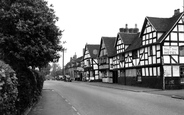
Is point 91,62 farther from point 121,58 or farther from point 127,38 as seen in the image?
point 127,38

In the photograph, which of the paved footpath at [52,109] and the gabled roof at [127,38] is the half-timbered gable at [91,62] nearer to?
the gabled roof at [127,38]

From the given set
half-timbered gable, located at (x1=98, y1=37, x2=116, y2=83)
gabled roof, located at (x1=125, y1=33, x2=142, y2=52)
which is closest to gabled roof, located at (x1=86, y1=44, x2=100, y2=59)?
half-timbered gable, located at (x1=98, y1=37, x2=116, y2=83)

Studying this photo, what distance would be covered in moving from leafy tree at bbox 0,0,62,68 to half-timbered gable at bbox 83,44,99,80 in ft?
137

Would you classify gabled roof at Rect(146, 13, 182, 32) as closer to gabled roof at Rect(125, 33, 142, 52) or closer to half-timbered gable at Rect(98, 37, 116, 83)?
gabled roof at Rect(125, 33, 142, 52)

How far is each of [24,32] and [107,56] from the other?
33.9 meters

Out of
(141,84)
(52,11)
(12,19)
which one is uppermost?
(52,11)

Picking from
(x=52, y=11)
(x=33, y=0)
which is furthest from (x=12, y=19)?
(x=52, y=11)

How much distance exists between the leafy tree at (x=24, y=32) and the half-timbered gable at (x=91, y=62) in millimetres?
41836

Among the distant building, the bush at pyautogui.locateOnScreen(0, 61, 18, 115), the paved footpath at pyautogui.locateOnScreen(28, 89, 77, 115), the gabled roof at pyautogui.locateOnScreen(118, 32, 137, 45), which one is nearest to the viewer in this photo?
the bush at pyautogui.locateOnScreen(0, 61, 18, 115)

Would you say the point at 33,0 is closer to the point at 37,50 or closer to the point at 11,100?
the point at 37,50

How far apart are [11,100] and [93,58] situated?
49348 millimetres

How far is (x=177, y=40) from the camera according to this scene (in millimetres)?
26328

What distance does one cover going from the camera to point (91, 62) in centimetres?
5597

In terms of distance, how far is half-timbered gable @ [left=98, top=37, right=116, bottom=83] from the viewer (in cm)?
4425
